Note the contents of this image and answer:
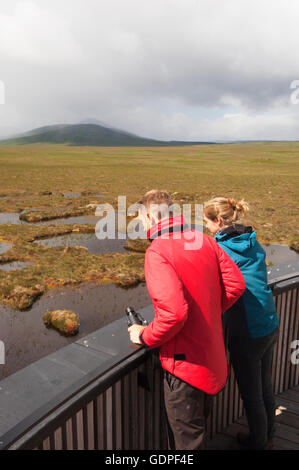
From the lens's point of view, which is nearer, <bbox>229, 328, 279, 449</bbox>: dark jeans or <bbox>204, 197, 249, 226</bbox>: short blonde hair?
<bbox>229, 328, 279, 449</bbox>: dark jeans

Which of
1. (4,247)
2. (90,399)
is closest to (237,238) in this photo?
(90,399)

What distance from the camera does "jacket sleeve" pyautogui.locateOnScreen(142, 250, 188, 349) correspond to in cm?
216

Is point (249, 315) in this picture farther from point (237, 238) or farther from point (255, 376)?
point (237, 238)

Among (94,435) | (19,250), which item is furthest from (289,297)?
(19,250)

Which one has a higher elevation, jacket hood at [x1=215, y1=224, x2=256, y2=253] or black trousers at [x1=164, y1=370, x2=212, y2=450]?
jacket hood at [x1=215, y1=224, x2=256, y2=253]

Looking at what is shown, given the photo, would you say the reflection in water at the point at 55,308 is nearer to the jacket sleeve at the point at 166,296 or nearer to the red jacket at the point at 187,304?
the red jacket at the point at 187,304

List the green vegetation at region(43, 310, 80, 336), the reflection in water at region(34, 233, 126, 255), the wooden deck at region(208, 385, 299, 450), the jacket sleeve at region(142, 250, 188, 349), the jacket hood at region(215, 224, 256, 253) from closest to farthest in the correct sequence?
the jacket sleeve at region(142, 250, 188, 349), the jacket hood at region(215, 224, 256, 253), the wooden deck at region(208, 385, 299, 450), the green vegetation at region(43, 310, 80, 336), the reflection in water at region(34, 233, 126, 255)

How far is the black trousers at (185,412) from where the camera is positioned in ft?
7.79

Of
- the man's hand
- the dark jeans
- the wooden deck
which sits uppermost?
the man's hand

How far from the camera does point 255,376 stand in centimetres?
307

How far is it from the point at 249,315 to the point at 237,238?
66 cm

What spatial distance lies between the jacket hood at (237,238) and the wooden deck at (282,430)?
1.99 m

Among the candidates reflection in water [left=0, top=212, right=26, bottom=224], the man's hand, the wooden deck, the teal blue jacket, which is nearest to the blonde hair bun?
the teal blue jacket

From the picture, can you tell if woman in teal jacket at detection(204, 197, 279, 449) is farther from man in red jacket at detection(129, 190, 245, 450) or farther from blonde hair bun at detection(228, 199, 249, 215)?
man in red jacket at detection(129, 190, 245, 450)
